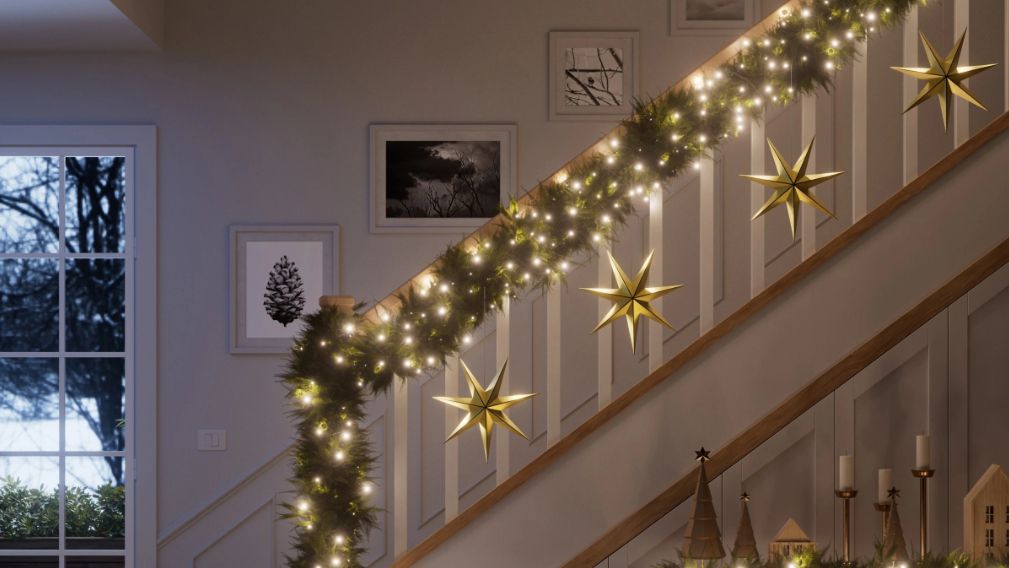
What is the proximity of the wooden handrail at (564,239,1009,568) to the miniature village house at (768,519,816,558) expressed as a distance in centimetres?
18

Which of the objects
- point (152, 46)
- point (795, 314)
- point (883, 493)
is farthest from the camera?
point (152, 46)

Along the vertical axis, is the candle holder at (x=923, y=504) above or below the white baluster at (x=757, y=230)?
below

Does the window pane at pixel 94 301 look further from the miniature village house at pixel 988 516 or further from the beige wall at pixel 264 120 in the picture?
the miniature village house at pixel 988 516

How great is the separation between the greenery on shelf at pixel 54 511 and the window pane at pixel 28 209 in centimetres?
108

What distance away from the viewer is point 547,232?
196cm

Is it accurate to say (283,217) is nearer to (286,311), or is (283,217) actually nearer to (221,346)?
(286,311)

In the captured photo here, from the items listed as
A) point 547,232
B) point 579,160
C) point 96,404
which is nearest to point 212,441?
point 96,404

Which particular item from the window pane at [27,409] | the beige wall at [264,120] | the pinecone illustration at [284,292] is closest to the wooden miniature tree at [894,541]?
the beige wall at [264,120]

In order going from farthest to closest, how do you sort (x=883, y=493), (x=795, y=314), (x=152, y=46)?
(x=152, y=46)
(x=795, y=314)
(x=883, y=493)

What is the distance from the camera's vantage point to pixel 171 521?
12.0ft

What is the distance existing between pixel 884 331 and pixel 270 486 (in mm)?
2728

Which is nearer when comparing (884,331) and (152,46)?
(884,331)

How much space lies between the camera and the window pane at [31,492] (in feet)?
12.2

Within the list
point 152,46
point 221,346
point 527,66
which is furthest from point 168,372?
point 527,66
